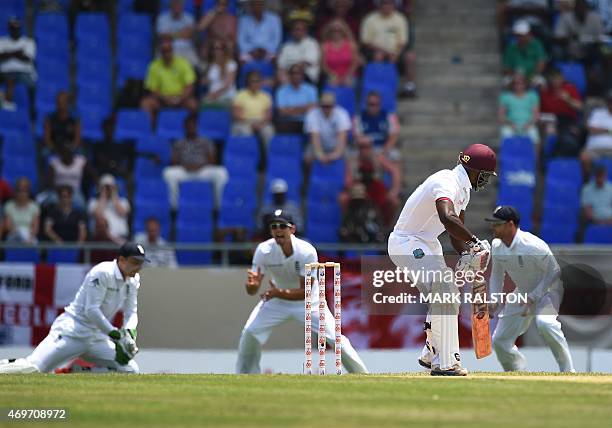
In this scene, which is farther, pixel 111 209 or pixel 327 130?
pixel 327 130

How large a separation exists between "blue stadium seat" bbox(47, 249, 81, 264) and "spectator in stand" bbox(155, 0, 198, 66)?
471 cm

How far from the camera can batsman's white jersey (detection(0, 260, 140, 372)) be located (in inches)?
589

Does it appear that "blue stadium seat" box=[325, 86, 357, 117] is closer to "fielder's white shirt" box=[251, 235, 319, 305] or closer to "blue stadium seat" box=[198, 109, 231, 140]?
"blue stadium seat" box=[198, 109, 231, 140]

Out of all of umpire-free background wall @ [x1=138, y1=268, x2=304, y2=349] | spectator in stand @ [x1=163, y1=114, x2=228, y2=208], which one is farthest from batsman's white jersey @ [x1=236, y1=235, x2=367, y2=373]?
spectator in stand @ [x1=163, y1=114, x2=228, y2=208]

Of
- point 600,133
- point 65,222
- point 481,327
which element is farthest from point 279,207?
point 481,327

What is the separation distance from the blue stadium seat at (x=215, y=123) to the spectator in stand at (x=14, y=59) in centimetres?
297

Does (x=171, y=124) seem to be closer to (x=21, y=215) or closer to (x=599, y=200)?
(x=21, y=215)

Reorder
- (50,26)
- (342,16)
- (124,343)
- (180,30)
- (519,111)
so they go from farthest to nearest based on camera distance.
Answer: (50,26), (180,30), (342,16), (519,111), (124,343)

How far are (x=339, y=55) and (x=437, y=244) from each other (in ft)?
30.3

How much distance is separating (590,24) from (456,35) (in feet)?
7.22

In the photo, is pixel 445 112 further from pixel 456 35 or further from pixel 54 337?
pixel 54 337

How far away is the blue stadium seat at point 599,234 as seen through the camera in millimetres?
19391

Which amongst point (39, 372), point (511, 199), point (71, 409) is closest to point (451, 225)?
point (71, 409)

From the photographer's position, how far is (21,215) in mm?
19703
